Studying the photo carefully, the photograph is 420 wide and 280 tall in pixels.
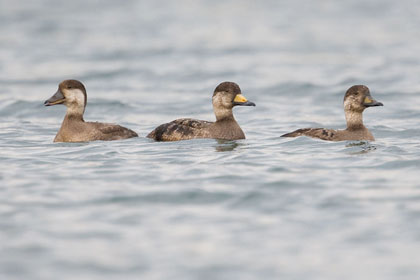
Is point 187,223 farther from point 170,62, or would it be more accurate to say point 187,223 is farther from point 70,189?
point 170,62

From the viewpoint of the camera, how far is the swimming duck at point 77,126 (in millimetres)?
14055

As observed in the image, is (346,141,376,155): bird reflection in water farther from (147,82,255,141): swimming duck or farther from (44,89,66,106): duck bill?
(44,89,66,106): duck bill

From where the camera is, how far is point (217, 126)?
14117 millimetres

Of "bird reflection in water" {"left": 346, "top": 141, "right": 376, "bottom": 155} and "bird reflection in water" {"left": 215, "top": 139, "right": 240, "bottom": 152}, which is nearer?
"bird reflection in water" {"left": 346, "top": 141, "right": 376, "bottom": 155}

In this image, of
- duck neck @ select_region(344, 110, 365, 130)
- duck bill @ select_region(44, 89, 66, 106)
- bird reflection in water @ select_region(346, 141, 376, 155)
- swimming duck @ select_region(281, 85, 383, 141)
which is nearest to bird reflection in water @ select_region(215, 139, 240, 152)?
swimming duck @ select_region(281, 85, 383, 141)

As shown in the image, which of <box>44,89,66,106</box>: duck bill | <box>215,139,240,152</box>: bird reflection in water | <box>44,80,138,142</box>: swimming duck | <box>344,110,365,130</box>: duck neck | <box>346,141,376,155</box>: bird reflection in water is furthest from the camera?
<box>44,89,66,106</box>: duck bill

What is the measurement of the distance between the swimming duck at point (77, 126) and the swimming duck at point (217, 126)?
61 centimetres

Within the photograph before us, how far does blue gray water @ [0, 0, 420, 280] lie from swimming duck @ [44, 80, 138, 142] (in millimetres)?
275

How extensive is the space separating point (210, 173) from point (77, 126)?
3223 mm

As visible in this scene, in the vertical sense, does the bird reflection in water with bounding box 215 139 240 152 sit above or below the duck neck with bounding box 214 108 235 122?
below

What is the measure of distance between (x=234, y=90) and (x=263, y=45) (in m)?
13.6

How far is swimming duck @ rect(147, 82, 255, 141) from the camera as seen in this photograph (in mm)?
13938

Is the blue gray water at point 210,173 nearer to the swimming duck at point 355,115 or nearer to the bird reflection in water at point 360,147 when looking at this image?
the bird reflection in water at point 360,147

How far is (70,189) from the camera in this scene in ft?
35.7
